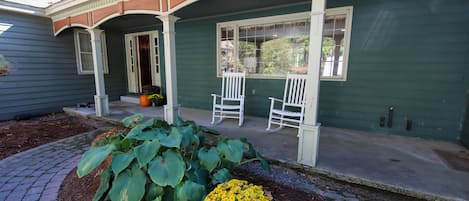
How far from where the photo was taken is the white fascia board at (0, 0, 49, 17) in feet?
14.4

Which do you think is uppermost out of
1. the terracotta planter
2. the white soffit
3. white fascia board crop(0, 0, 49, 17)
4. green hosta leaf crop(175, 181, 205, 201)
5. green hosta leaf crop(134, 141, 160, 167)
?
the white soffit

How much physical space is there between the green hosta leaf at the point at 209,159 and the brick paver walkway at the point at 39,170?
1404mm

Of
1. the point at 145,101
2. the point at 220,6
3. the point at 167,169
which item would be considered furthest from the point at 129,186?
the point at 145,101

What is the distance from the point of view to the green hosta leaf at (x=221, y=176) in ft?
5.77

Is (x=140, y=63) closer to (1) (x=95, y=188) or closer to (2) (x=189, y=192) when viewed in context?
(1) (x=95, y=188)

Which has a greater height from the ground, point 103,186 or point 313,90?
point 313,90

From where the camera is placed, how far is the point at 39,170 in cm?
253

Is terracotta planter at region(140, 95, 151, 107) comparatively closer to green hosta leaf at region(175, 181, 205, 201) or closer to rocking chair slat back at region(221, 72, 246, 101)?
rocking chair slat back at region(221, 72, 246, 101)

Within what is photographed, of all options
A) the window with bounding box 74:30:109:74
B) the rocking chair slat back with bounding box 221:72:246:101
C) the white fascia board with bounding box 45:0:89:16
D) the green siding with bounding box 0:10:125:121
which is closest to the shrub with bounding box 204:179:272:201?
the rocking chair slat back with bounding box 221:72:246:101

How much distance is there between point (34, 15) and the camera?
16.2 feet

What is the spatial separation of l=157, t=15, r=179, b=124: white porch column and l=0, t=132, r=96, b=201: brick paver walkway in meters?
1.31

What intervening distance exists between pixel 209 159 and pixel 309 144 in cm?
117

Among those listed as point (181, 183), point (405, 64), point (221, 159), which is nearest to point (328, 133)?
point (405, 64)

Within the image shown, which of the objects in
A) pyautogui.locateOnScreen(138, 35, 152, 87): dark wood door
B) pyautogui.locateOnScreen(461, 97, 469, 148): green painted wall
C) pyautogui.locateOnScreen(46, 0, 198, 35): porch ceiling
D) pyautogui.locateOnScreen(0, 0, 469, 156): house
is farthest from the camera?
pyautogui.locateOnScreen(138, 35, 152, 87): dark wood door
